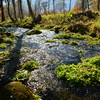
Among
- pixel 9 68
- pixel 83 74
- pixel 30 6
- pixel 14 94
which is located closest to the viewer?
pixel 14 94

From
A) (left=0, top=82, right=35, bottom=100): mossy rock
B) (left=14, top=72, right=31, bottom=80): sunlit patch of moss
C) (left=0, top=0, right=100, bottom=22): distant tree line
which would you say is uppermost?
(left=0, top=0, right=100, bottom=22): distant tree line

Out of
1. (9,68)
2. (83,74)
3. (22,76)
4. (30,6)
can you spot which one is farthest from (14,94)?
(30,6)

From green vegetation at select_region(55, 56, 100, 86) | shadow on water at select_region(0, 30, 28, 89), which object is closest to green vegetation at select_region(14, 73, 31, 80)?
shadow on water at select_region(0, 30, 28, 89)

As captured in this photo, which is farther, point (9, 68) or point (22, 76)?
point (9, 68)

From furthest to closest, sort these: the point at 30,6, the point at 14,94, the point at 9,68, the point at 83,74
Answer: the point at 30,6, the point at 9,68, the point at 83,74, the point at 14,94

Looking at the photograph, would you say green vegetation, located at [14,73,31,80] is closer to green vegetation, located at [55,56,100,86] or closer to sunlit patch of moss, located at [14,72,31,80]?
sunlit patch of moss, located at [14,72,31,80]

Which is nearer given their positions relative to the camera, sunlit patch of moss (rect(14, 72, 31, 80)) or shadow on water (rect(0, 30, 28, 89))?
shadow on water (rect(0, 30, 28, 89))

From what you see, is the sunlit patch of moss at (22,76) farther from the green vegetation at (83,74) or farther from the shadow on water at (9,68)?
the green vegetation at (83,74)

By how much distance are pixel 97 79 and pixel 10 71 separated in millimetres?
4089

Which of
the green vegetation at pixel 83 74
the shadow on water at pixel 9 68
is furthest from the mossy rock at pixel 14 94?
the green vegetation at pixel 83 74

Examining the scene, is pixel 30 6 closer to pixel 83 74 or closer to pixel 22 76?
pixel 22 76

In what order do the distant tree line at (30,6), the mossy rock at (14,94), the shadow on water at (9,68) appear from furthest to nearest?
the distant tree line at (30,6) < the shadow on water at (9,68) < the mossy rock at (14,94)

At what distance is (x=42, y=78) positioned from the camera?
15.2 ft

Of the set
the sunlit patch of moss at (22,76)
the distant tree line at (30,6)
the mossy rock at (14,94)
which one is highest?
the distant tree line at (30,6)
